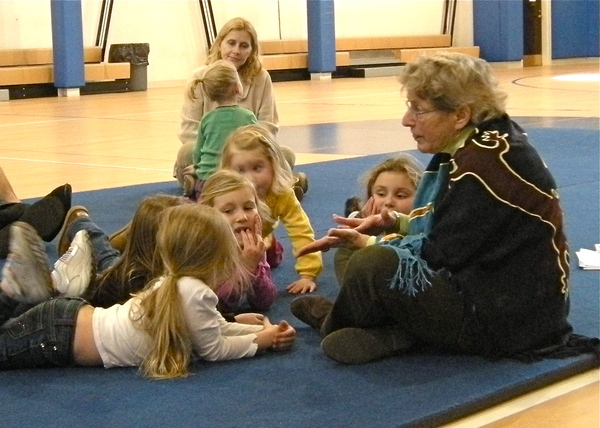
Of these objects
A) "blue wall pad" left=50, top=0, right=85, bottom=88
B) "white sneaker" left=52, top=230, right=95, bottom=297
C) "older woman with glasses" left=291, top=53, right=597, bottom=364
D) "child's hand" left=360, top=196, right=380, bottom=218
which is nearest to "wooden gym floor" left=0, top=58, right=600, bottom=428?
"older woman with glasses" left=291, top=53, right=597, bottom=364

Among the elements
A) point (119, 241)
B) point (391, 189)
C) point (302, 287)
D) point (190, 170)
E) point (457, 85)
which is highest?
point (457, 85)

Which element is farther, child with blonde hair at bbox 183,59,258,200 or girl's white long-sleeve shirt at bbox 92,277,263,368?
child with blonde hair at bbox 183,59,258,200

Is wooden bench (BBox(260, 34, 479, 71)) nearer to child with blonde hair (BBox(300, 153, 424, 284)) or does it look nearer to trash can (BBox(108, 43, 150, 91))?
trash can (BBox(108, 43, 150, 91))

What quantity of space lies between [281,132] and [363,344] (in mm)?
5757

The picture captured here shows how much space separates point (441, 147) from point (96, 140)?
5.52 meters

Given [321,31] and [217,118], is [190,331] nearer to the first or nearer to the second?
[217,118]

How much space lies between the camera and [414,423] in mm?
2098

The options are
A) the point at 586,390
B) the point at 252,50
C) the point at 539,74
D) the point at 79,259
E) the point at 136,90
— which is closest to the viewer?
the point at 586,390

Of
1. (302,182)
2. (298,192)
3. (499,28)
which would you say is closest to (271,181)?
(298,192)

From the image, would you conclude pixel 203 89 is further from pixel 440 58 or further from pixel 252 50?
pixel 440 58

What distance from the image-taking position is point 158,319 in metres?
2.44

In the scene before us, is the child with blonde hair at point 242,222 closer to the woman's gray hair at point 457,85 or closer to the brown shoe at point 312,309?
the brown shoe at point 312,309

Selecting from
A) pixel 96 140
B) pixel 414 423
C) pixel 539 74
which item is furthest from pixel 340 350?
pixel 539 74

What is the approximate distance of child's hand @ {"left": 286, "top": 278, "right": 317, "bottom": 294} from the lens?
Answer: 3.27 meters
